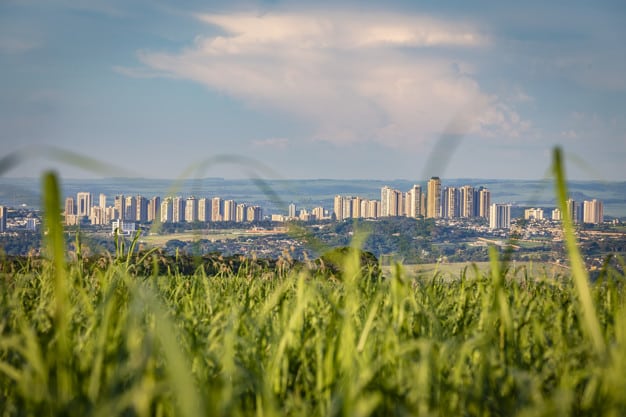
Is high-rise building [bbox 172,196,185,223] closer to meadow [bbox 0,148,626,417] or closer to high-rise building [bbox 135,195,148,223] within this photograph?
meadow [bbox 0,148,626,417]

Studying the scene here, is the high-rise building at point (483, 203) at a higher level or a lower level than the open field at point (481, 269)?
higher

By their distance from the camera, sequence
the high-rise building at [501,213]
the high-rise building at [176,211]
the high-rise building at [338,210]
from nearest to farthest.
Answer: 1. the high-rise building at [176,211]
2. the high-rise building at [338,210]
3. the high-rise building at [501,213]

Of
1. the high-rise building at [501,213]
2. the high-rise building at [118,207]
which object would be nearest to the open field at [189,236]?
the high-rise building at [118,207]

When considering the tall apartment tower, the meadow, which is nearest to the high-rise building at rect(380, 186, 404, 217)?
the tall apartment tower

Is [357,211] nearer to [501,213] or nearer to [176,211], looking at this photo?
[176,211]

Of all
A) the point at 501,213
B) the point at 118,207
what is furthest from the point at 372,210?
the point at 501,213

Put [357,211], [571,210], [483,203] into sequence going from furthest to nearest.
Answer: [483,203]
[357,211]
[571,210]

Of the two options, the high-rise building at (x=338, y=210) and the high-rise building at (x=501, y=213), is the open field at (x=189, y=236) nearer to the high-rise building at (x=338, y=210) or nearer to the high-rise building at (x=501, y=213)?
the high-rise building at (x=338, y=210)

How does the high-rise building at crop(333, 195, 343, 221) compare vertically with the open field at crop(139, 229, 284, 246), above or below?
above
